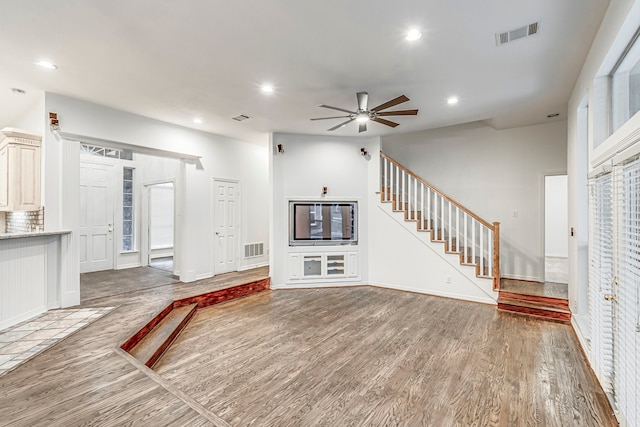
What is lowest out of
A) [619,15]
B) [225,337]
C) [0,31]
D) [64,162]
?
[225,337]

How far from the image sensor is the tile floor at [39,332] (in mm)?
2725

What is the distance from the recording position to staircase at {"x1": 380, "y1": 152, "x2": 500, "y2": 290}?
5.14 meters

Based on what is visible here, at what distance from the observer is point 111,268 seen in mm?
6820

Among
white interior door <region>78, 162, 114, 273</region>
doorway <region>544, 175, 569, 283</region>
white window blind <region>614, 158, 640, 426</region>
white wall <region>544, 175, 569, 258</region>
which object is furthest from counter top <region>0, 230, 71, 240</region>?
white wall <region>544, 175, 569, 258</region>

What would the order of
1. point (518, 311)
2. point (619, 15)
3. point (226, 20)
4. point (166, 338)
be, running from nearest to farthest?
1. point (619, 15)
2. point (226, 20)
3. point (166, 338)
4. point (518, 311)

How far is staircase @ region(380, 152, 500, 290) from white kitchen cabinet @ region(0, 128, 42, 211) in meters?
5.41

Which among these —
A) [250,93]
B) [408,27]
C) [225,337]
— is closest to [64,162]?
[250,93]

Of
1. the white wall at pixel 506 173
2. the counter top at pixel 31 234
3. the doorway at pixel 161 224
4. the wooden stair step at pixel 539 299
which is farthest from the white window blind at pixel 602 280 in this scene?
the doorway at pixel 161 224

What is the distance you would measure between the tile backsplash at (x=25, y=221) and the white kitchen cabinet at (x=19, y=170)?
0.69 feet

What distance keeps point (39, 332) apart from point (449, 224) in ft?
19.1

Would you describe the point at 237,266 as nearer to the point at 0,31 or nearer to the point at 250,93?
the point at 250,93

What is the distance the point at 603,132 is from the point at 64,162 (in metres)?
6.20

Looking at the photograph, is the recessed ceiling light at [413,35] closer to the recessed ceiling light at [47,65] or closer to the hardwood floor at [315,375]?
the hardwood floor at [315,375]

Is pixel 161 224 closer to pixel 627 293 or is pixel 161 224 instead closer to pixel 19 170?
pixel 19 170
